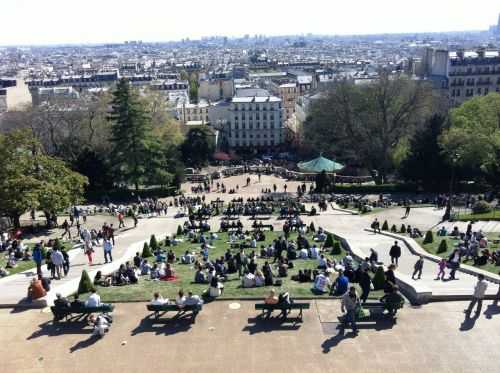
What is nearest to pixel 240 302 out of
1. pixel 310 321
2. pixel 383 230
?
A: pixel 310 321

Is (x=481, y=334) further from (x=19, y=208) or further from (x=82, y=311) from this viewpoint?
(x=19, y=208)

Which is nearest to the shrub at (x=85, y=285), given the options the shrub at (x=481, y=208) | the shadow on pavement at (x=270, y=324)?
the shadow on pavement at (x=270, y=324)

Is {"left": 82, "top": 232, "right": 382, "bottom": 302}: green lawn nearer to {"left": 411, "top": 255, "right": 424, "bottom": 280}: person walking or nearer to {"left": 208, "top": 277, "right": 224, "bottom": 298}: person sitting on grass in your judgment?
{"left": 208, "top": 277, "right": 224, "bottom": 298}: person sitting on grass

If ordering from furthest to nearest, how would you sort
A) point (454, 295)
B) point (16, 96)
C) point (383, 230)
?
point (16, 96) < point (383, 230) < point (454, 295)

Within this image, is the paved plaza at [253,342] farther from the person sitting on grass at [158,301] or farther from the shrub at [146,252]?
the shrub at [146,252]

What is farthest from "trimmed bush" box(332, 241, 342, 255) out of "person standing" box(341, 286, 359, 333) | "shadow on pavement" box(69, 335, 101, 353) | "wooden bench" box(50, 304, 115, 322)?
"shadow on pavement" box(69, 335, 101, 353)

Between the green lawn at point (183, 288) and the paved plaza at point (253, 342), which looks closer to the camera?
the paved plaza at point (253, 342)
